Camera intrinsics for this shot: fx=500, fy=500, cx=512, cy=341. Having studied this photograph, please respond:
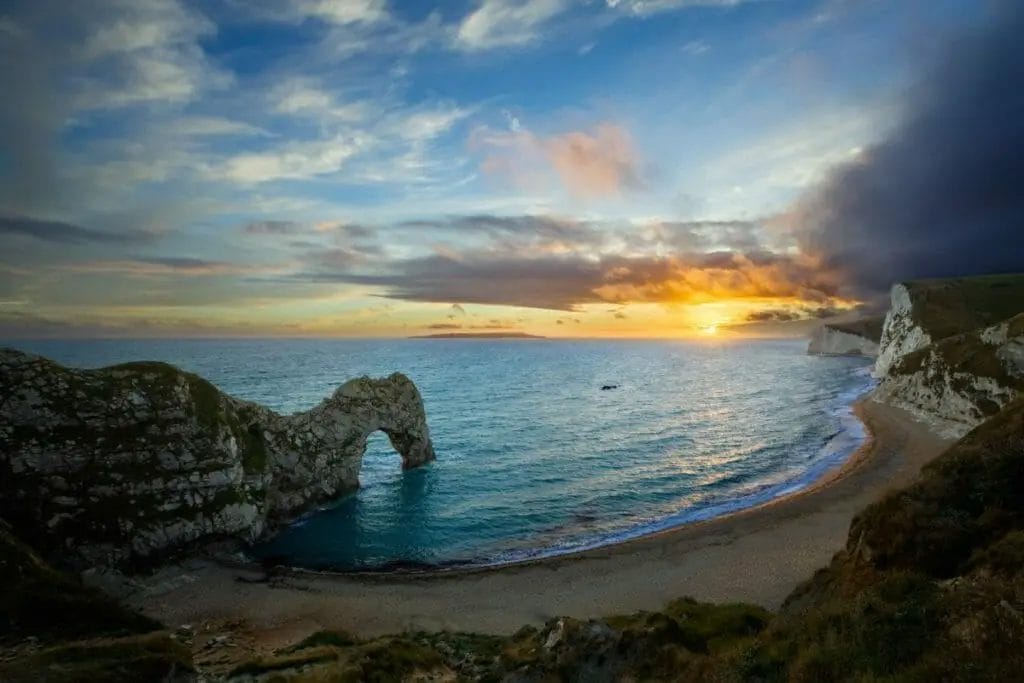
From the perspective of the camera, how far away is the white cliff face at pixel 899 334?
116m

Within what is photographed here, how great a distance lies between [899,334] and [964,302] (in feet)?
51.8

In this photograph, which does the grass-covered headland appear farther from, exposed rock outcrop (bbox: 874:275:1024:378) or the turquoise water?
exposed rock outcrop (bbox: 874:275:1024:378)

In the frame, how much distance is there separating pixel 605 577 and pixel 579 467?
25578mm

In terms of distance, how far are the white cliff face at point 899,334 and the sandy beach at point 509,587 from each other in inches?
3940

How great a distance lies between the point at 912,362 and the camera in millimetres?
92688

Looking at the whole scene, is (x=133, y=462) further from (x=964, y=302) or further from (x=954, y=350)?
(x=964, y=302)

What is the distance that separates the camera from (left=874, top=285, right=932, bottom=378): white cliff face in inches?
4587

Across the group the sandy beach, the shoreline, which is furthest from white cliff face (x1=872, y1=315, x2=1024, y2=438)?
the sandy beach

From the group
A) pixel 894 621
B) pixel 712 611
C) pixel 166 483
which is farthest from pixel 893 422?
pixel 166 483

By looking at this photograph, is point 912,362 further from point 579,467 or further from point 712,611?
point 712,611

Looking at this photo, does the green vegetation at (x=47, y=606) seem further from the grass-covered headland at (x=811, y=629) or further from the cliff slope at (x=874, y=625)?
the cliff slope at (x=874, y=625)

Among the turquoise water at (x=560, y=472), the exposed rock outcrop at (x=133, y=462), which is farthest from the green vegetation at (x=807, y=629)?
the turquoise water at (x=560, y=472)

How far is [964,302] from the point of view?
12306 cm

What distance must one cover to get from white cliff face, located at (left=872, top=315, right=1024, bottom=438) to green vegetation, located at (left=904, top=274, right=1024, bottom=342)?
112ft
